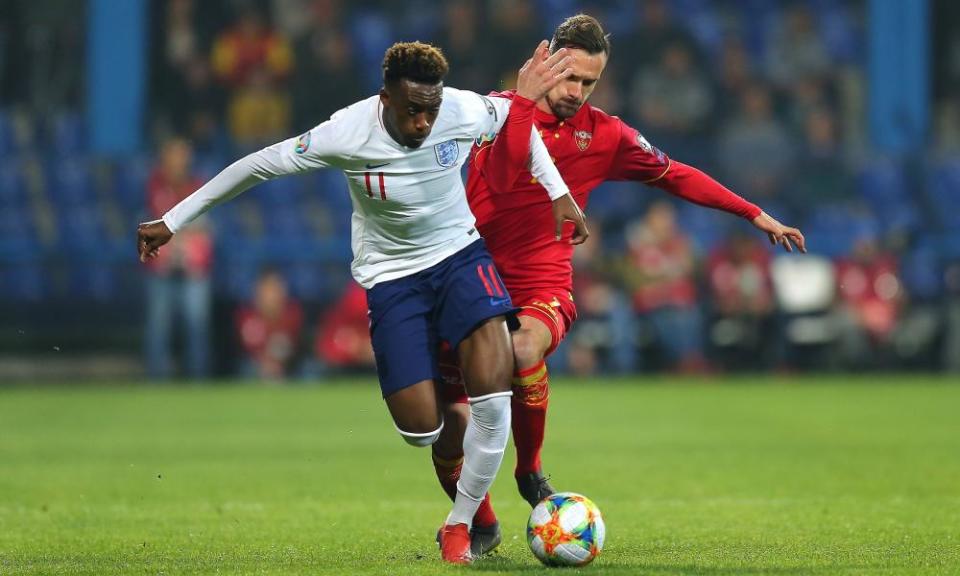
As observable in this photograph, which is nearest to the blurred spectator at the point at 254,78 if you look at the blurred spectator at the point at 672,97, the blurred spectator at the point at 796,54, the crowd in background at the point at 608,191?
the crowd in background at the point at 608,191

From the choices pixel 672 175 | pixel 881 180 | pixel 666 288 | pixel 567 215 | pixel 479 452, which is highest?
pixel 672 175

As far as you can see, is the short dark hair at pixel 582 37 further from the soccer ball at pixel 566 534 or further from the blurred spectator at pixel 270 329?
the blurred spectator at pixel 270 329

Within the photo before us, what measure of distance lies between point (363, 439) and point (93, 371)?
253 inches

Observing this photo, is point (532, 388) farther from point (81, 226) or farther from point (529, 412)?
point (81, 226)

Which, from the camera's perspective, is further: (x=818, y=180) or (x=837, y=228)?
(x=818, y=180)

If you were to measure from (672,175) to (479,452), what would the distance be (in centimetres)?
177

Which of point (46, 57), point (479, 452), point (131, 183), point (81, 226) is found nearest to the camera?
point (479, 452)

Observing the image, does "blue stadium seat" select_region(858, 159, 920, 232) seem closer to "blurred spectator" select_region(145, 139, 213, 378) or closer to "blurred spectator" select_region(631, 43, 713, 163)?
"blurred spectator" select_region(631, 43, 713, 163)

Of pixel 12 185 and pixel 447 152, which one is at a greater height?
pixel 447 152

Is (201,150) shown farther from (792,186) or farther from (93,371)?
(792,186)

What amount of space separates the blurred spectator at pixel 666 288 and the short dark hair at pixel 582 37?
11.0 meters

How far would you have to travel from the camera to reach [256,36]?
20.5m

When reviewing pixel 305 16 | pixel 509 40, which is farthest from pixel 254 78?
pixel 509 40

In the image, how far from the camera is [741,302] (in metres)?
18.0
